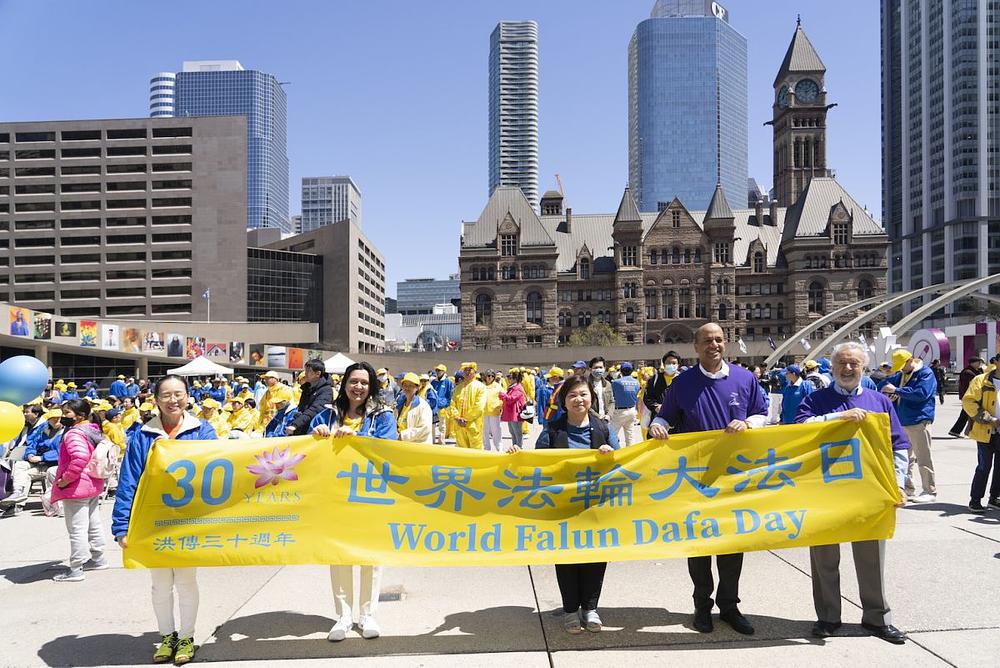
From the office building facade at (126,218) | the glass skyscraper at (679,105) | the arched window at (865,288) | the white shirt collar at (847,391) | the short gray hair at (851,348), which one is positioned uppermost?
the glass skyscraper at (679,105)

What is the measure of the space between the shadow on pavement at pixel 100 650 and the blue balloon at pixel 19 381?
6926mm

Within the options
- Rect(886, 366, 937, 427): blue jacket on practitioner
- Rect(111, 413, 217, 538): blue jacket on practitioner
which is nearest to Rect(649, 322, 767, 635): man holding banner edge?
Rect(111, 413, 217, 538): blue jacket on practitioner

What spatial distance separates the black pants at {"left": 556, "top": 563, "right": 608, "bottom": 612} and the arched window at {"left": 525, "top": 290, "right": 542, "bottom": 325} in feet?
266

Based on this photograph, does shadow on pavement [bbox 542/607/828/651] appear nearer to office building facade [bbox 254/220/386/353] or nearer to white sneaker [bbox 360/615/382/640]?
white sneaker [bbox 360/615/382/640]

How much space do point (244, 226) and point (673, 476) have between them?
265ft

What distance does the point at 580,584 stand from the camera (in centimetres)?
489

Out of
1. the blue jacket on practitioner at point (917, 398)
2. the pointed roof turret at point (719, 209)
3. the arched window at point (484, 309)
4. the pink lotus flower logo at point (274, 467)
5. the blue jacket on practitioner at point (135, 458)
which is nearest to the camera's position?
the blue jacket on practitioner at point (135, 458)

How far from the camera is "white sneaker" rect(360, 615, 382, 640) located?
15.4 feet

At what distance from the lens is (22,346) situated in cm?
3422

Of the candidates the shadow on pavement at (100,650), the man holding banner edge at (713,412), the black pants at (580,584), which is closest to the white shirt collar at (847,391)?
the man holding banner edge at (713,412)

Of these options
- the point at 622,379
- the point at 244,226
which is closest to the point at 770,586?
the point at 622,379

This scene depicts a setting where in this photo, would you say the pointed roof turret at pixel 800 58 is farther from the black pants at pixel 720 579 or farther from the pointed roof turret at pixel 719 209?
the black pants at pixel 720 579

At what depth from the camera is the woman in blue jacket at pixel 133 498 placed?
4.44 m

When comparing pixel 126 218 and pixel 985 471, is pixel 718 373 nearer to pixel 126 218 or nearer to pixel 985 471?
pixel 985 471
